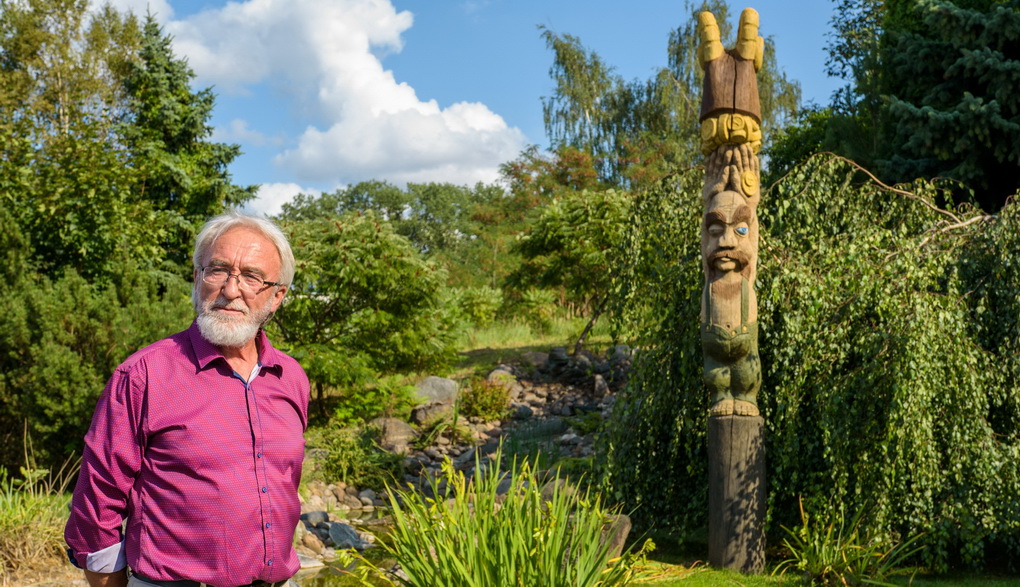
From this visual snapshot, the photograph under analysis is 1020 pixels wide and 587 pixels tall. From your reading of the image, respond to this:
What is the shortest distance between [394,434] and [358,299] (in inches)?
72.0

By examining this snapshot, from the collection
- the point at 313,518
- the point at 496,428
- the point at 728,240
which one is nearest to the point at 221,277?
the point at 728,240

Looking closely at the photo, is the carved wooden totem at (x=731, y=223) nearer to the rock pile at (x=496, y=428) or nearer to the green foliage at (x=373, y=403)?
the rock pile at (x=496, y=428)

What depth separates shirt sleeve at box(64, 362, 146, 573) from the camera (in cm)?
212

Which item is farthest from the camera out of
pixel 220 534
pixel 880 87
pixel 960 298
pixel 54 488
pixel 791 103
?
pixel 791 103

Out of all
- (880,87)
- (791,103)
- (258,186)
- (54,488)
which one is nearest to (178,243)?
(258,186)

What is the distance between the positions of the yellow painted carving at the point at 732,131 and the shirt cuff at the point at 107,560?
4.35m

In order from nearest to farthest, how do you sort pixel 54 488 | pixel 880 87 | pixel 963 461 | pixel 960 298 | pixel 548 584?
pixel 548 584 < pixel 963 461 < pixel 960 298 < pixel 54 488 < pixel 880 87

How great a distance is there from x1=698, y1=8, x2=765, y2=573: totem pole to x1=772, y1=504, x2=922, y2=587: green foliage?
364 mm

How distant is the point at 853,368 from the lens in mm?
5617

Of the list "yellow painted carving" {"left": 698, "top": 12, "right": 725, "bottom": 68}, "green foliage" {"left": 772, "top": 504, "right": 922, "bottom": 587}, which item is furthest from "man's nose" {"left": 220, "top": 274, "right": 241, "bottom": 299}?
"yellow painted carving" {"left": 698, "top": 12, "right": 725, "bottom": 68}

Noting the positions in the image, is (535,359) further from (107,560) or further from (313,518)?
(107,560)

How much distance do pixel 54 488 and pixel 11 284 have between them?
80.0 inches

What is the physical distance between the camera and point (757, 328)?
5.38 metres

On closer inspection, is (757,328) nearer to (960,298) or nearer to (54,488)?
(960,298)
